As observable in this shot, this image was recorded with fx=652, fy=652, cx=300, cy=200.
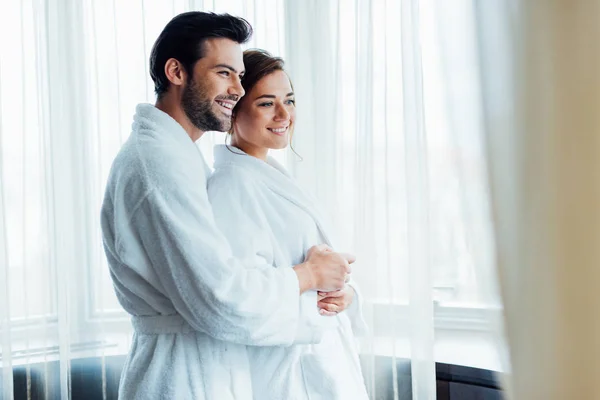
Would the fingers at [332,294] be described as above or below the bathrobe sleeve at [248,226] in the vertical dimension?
below

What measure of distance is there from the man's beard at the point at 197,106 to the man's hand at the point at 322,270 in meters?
0.34

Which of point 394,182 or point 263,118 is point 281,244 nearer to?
point 263,118

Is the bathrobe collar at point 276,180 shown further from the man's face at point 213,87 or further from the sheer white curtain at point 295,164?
the sheer white curtain at point 295,164

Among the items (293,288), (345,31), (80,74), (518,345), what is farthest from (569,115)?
(80,74)

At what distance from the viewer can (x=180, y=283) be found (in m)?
1.13

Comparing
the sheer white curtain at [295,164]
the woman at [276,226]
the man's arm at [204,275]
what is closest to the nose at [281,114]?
the woman at [276,226]

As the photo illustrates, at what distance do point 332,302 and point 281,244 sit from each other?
0.16m

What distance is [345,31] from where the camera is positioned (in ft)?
6.65

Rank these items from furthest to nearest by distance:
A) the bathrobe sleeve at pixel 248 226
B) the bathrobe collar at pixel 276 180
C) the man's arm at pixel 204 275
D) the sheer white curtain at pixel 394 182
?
the sheer white curtain at pixel 394 182
the bathrobe collar at pixel 276 180
the bathrobe sleeve at pixel 248 226
the man's arm at pixel 204 275

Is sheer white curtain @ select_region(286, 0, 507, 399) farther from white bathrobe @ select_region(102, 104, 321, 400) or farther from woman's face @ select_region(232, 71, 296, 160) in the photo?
white bathrobe @ select_region(102, 104, 321, 400)

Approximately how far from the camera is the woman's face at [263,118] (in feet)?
4.78

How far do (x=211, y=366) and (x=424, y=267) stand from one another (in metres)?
0.80

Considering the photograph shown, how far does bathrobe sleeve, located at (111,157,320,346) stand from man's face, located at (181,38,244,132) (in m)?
0.18

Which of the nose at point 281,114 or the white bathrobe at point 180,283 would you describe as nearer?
the white bathrobe at point 180,283
